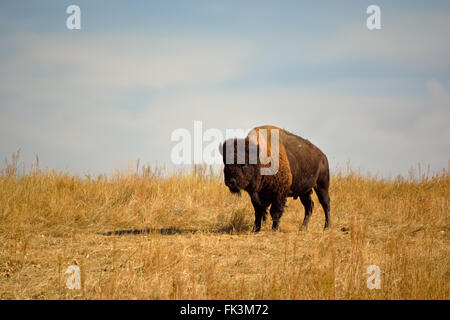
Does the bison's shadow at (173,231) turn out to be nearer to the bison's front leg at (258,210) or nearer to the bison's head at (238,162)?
the bison's front leg at (258,210)

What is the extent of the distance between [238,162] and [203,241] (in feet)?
5.18

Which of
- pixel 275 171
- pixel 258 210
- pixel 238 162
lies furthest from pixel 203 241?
pixel 275 171

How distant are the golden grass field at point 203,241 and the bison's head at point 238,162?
992mm

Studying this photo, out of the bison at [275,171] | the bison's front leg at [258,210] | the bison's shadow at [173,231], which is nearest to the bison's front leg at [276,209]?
the bison at [275,171]

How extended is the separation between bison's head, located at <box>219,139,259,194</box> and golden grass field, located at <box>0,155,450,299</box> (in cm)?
99

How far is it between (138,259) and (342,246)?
327 cm

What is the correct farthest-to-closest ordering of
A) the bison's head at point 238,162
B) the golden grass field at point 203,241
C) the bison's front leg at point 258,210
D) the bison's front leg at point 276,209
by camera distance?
the bison's front leg at point 276,209 < the bison's front leg at point 258,210 < the bison's head at point 238,162 < the golden grass field at point 203,241

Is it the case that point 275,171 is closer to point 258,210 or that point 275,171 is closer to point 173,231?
point 258,210

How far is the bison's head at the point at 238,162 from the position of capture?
765cm

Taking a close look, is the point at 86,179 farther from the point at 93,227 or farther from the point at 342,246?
the point at 342,246

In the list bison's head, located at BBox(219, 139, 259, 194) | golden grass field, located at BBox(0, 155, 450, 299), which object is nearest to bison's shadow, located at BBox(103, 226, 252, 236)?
golden grass field, located at BBox(0, 155, 450, 299)

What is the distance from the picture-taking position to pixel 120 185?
11789 mm

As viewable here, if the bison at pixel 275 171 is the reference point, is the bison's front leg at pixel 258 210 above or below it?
below

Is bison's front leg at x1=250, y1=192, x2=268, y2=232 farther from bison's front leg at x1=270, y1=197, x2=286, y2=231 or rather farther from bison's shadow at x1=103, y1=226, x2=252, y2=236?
bison's shadow at x1=103, y1=226, x2=252, y2=236
